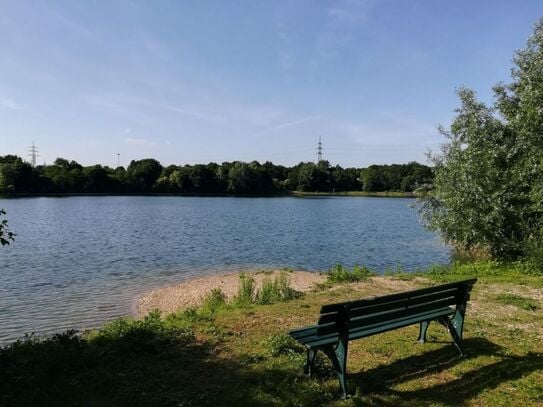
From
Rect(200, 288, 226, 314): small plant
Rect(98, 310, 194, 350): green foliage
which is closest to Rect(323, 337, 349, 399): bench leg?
Rect(98, 310, 194, 350): green foliage

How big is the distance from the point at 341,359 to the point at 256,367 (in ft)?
4.84

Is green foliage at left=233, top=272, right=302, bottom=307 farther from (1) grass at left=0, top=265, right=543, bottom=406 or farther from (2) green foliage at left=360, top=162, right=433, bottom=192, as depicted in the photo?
(2) green foliage at left=360, top=162, right=433, bottom=192

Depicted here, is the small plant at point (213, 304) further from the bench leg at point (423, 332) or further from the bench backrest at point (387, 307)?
the bench backrest at point (387, 307)

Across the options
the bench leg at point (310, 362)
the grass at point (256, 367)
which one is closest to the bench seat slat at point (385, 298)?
the bench leg at point (310, 362)

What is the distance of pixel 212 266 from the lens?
25.1m

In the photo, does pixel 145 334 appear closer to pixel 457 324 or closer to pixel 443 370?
pixel 443 370

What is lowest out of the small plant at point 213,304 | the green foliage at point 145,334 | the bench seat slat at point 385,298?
the small plant at point 213,304

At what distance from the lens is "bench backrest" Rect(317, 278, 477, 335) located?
574cm

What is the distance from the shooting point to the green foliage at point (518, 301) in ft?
35.0

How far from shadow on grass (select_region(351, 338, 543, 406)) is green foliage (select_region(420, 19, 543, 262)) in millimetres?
10456

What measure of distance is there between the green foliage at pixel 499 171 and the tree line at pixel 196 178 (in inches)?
4083

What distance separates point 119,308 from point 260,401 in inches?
473

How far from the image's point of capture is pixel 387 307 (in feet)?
20.7

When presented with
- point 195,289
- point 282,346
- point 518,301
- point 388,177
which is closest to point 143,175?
point 388,177
